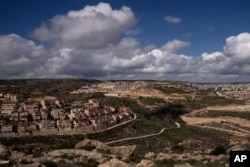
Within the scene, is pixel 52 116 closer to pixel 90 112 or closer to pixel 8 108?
pixel 90 112

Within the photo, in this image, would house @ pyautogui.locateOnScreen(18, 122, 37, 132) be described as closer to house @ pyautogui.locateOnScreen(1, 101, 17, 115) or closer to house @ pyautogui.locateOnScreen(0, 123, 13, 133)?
house @ pyautogui.locateOnScreen(0, 123, 13, 133)

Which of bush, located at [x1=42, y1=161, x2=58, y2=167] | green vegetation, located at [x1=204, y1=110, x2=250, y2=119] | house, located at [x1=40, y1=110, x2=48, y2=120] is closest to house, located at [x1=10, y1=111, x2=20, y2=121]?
house, located at [x1=40, y1=110, x2=48, y2=120]

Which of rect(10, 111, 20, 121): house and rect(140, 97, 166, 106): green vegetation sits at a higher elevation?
rect(140, 97, 166, 106): green vegetation

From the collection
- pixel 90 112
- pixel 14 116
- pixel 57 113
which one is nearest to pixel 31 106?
pixel 57 113

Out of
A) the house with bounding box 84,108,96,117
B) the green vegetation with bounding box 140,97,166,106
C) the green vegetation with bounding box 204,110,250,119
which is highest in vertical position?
the green vegetation with bounding box 140,97,166,106

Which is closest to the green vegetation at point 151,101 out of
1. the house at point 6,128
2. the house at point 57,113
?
the house at point 57,113

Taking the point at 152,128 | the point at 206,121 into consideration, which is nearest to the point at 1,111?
the point at 152,128

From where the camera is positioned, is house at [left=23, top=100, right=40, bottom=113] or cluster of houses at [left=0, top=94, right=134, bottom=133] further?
house at [left=23, top=100, right=40, bottom=113]

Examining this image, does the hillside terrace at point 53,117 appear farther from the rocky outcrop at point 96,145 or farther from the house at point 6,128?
the rocky outcrop at point 96,145
